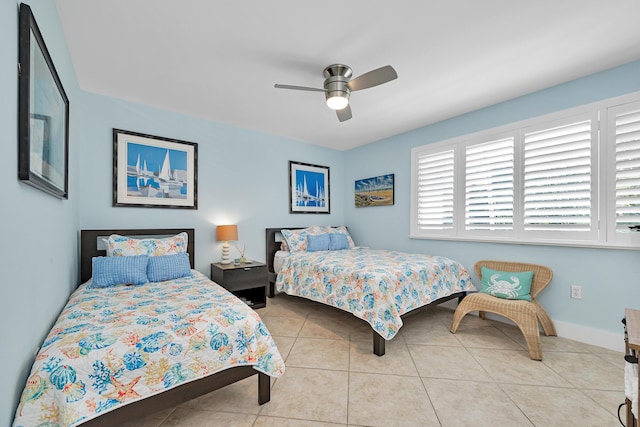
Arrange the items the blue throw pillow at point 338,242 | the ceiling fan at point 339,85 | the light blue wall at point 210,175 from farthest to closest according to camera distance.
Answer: the blue throw pillow at point 338,242, the light blue wall at point 210,175, the ceiling fan at point 339,85

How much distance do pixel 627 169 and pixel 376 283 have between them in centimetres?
247

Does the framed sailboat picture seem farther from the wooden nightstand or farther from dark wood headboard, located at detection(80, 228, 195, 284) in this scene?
the wooden nightstand

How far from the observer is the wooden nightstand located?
3.33 meters

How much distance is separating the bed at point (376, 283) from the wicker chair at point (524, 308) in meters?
0.29

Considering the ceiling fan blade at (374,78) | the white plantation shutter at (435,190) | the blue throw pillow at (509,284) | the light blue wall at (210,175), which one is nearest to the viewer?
the ceiling fan blade at (374,78)

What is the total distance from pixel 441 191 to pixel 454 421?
2850 millimetres

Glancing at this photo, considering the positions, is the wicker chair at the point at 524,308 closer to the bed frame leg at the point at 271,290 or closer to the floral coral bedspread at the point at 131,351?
the floral coral bedspread at the point at 131,351

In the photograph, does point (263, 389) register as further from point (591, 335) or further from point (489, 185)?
point (489, 185)

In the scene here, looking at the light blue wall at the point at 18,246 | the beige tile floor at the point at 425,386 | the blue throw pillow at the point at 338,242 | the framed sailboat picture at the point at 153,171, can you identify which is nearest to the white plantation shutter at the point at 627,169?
the beige tile floor at the point at 425,386

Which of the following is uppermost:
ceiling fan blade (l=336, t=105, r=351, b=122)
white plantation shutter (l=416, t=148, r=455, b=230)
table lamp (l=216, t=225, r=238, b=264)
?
ceiling fan blade (l=336, t=105, r=351, b=122)

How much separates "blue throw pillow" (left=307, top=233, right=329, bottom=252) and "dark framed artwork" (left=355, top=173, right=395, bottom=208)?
3.67ft

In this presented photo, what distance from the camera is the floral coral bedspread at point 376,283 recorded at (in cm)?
244

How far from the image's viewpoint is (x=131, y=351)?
136cm

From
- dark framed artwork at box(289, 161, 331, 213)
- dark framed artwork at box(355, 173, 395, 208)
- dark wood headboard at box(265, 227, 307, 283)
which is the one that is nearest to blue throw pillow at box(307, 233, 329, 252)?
dark wood headboard at box(265, 227, 307, 283)
